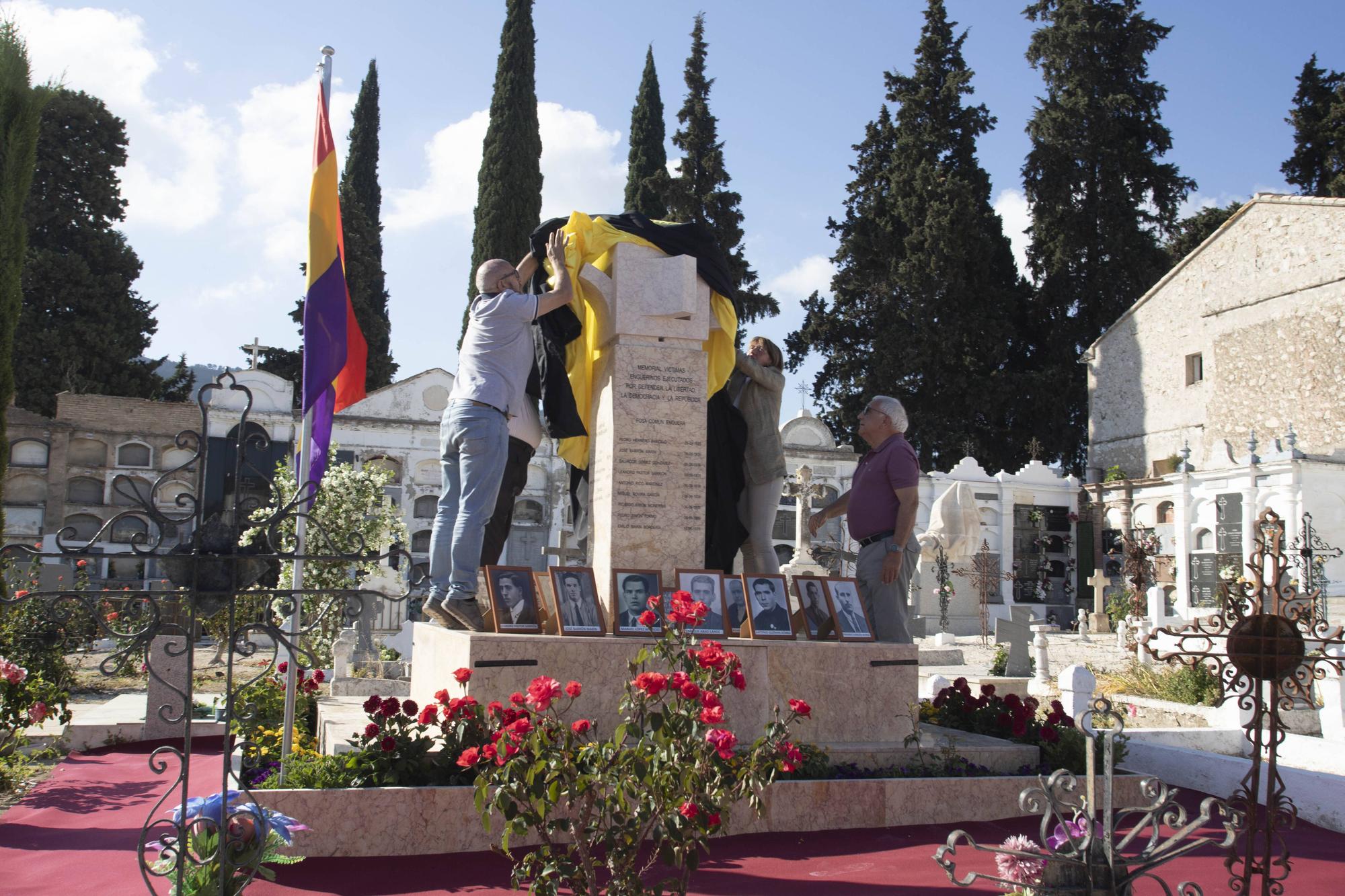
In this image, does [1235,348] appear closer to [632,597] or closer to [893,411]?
[893,411]

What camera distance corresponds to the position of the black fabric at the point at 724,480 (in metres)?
6.58

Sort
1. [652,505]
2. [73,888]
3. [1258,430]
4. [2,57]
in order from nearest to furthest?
[73,888] → [652,505] → [2,57] → [1258,430]

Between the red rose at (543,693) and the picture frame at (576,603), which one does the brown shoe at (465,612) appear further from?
the red rose at (543,693)

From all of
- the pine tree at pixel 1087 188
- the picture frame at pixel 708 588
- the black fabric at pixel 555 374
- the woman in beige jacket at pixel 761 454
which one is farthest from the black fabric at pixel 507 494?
the pine tree at pixel 1087 188

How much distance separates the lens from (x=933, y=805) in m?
4.88

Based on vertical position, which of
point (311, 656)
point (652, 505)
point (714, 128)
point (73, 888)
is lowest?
point (73, 888)

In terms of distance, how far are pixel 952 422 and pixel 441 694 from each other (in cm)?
2933

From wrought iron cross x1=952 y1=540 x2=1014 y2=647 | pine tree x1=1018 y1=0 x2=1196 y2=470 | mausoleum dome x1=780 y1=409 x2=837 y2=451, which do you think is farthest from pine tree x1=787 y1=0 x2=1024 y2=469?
wrought iron cross x1=952 y1=540 x2=1014 y2=647

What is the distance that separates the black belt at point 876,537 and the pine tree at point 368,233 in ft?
76.3

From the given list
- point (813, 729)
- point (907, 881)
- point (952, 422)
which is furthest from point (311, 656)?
point (952, 422)

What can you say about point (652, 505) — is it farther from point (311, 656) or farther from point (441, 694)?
point (311, 656)

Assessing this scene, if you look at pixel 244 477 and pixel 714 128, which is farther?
pixel 714 128

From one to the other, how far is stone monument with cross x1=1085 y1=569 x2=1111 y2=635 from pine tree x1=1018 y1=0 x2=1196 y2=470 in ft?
25.8

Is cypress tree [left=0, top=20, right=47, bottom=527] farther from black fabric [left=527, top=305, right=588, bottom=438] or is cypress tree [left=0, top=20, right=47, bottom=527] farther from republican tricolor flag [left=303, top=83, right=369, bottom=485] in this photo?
black fabric [left=527, top=305, right=588, bottom=438]
